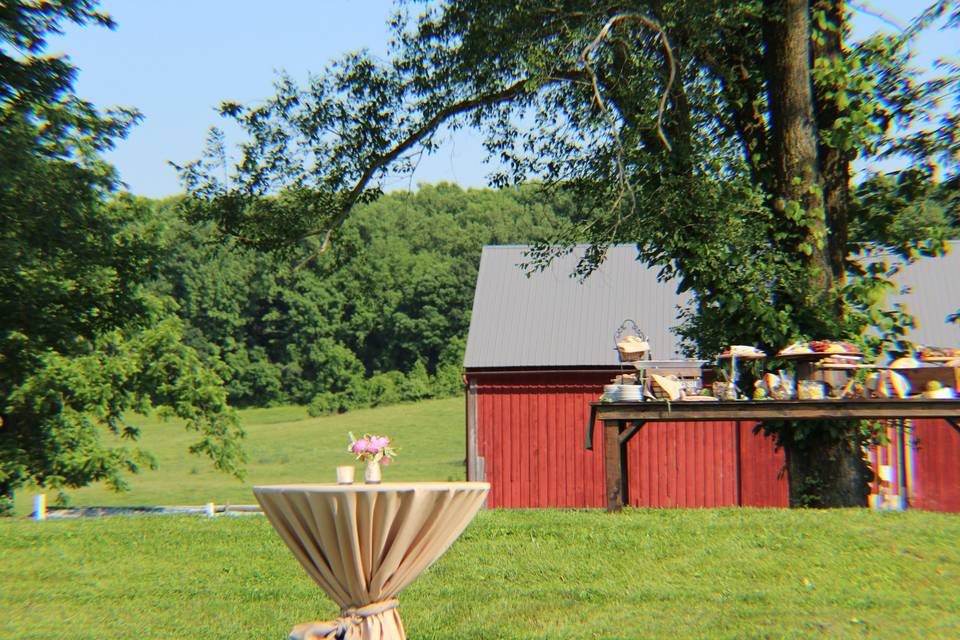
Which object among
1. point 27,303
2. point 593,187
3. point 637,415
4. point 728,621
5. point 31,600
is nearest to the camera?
point 728,621

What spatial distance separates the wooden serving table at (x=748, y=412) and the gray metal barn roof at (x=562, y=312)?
10004 mm

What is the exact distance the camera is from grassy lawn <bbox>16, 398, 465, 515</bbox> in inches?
1881

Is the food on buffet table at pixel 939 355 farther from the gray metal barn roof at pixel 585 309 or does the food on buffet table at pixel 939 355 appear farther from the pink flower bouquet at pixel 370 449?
the gray metal barn roof at pixel 585 309

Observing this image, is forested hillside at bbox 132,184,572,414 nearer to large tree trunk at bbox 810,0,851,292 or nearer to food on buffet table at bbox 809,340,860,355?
large tree trunk at bbox 810,0,851,292

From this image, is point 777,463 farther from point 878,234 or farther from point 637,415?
point 637,415

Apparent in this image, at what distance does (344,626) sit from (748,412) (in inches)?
225

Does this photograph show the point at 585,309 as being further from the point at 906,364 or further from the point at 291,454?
the point at 291,454

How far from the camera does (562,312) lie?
21812mm

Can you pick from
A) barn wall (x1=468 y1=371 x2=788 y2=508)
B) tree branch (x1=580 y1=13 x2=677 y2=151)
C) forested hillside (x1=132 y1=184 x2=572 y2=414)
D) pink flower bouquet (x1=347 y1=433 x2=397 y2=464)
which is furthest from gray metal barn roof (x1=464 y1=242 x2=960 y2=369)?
forested hillside (x1=132 y1=184 x2=572 y2=414)

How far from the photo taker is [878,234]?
1185 cm

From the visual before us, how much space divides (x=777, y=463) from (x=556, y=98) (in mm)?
8993

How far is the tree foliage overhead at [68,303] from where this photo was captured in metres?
11.6

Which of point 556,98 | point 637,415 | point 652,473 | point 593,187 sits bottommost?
point 652,473

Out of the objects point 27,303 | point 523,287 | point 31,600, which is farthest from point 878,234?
point 27,303
